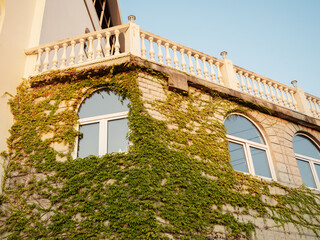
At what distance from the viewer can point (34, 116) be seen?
297 inches

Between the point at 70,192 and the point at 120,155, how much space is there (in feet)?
3.86

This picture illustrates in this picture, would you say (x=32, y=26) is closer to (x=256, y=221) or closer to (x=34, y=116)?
(x=34, y=116)

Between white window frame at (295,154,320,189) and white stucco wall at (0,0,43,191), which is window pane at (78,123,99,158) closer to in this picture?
white stucco wall at (0,0,43,191)

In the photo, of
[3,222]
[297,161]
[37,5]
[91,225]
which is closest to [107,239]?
[91,225]

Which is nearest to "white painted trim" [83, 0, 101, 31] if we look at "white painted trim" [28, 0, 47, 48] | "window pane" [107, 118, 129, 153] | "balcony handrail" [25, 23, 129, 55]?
"white painted trim" [28, 0, 47, 48]

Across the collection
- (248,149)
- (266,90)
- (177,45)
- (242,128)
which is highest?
(177,45)

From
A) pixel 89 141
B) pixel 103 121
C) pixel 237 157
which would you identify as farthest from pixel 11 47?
pixel 237 157

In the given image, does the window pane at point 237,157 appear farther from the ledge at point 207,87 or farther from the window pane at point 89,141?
the window pane at point 89,141

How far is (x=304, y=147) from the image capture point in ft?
31.8

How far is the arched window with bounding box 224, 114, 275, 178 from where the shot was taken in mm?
8234

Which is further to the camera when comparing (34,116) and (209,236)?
(34,116)

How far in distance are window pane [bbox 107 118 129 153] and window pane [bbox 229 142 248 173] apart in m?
2.69

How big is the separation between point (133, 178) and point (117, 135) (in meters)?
1.22

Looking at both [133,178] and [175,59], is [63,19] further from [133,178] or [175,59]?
[133,178]
